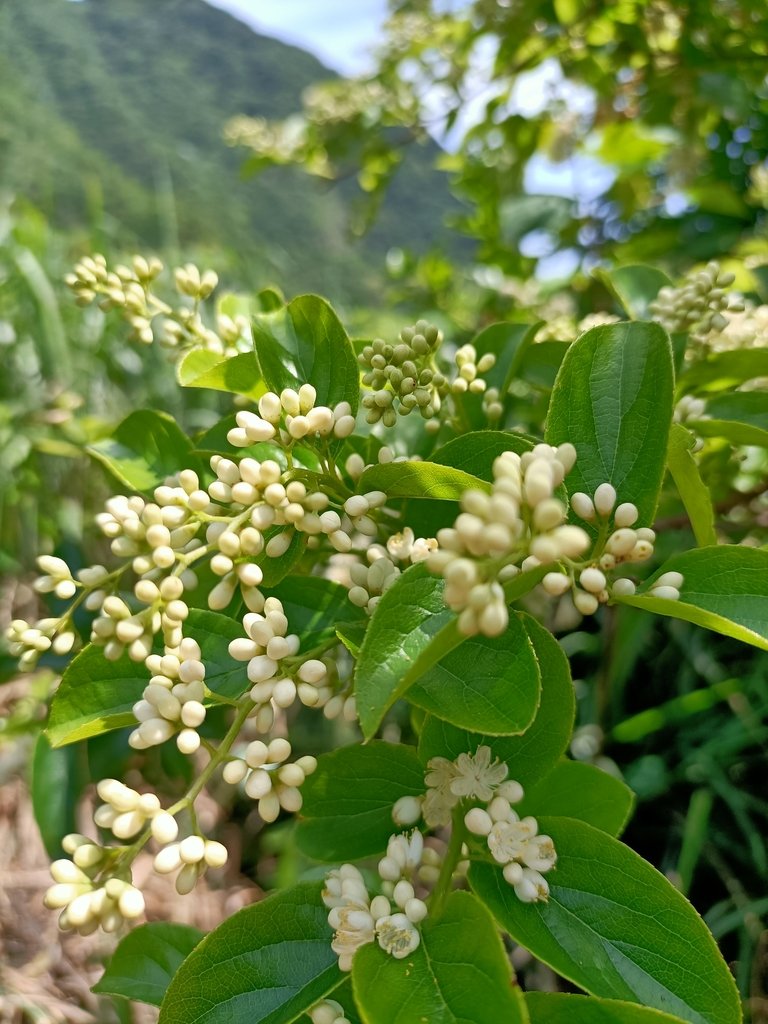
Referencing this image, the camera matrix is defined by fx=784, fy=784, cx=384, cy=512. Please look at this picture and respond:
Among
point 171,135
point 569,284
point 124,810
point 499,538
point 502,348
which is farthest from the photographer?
point 171,135

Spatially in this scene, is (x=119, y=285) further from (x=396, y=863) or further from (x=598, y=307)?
→ (x=598, y=307)

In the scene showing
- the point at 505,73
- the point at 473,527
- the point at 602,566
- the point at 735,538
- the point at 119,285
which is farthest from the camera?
the point at 505,73

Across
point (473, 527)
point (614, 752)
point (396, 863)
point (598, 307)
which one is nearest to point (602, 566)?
point (473, 527)

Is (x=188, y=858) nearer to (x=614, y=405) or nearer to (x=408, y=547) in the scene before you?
(x=408, y=547)

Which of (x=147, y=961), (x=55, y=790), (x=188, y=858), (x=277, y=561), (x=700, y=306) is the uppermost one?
(x=700, y=306)

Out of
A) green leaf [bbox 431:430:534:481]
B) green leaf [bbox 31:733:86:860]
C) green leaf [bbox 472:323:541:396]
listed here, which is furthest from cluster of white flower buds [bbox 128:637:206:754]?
green leaf [bbox 31:733:86:860]

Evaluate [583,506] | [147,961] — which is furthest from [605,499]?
[147,961]

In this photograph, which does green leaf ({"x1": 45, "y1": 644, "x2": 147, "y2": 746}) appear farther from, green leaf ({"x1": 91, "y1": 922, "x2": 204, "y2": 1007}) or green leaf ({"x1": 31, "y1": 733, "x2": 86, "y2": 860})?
green leaf ({"x1": 31, "y1": 733, "x2": 86, "y2": 860})
